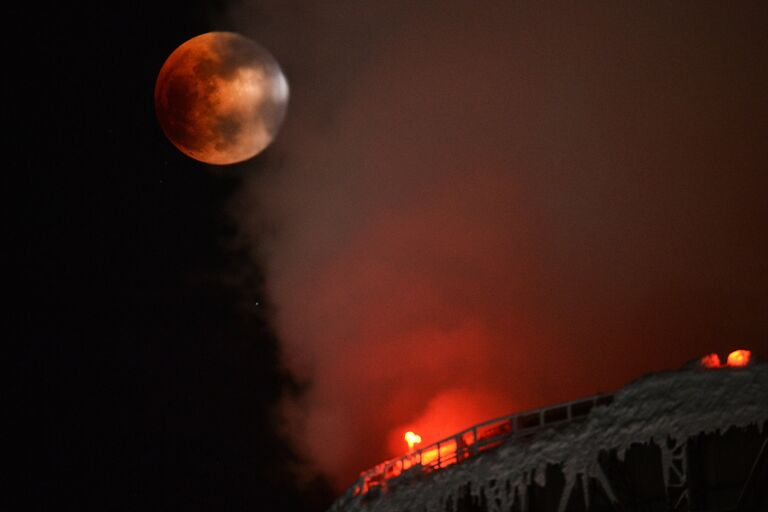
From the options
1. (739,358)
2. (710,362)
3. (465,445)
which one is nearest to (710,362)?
(710,362)

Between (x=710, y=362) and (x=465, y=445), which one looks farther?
(x=465, y=445)

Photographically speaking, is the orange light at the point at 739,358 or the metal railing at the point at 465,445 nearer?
the orange light at the point at 739,358

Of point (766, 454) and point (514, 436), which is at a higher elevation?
point (514, 436)

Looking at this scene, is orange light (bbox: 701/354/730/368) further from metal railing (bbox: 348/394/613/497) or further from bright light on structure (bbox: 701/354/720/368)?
Result: metal railing (bbox: 348/394/613/497)

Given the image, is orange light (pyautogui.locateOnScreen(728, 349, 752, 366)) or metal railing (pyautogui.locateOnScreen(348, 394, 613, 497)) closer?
orange light (pyautogui.locateOnScreen(728, 349, 752, 366))

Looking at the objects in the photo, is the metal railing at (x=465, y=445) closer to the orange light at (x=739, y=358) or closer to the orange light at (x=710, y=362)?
the orange light at (x=710, y=362)

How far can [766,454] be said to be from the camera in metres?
19.8

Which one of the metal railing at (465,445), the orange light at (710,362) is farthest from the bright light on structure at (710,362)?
the metal railing at (465,445)

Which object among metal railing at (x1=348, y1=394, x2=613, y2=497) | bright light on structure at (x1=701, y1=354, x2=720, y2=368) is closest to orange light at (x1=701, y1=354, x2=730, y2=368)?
bright light on structure at (x1=701, y1=354, x2=720, y2=368)

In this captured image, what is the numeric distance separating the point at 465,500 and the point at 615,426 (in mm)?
3912

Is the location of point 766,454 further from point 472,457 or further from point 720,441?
point 472,457

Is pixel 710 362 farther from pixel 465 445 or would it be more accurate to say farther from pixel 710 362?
pixel 465 445

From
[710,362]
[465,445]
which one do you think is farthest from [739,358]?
[465,445]

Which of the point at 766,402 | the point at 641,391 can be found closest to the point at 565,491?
the point at 641,391
